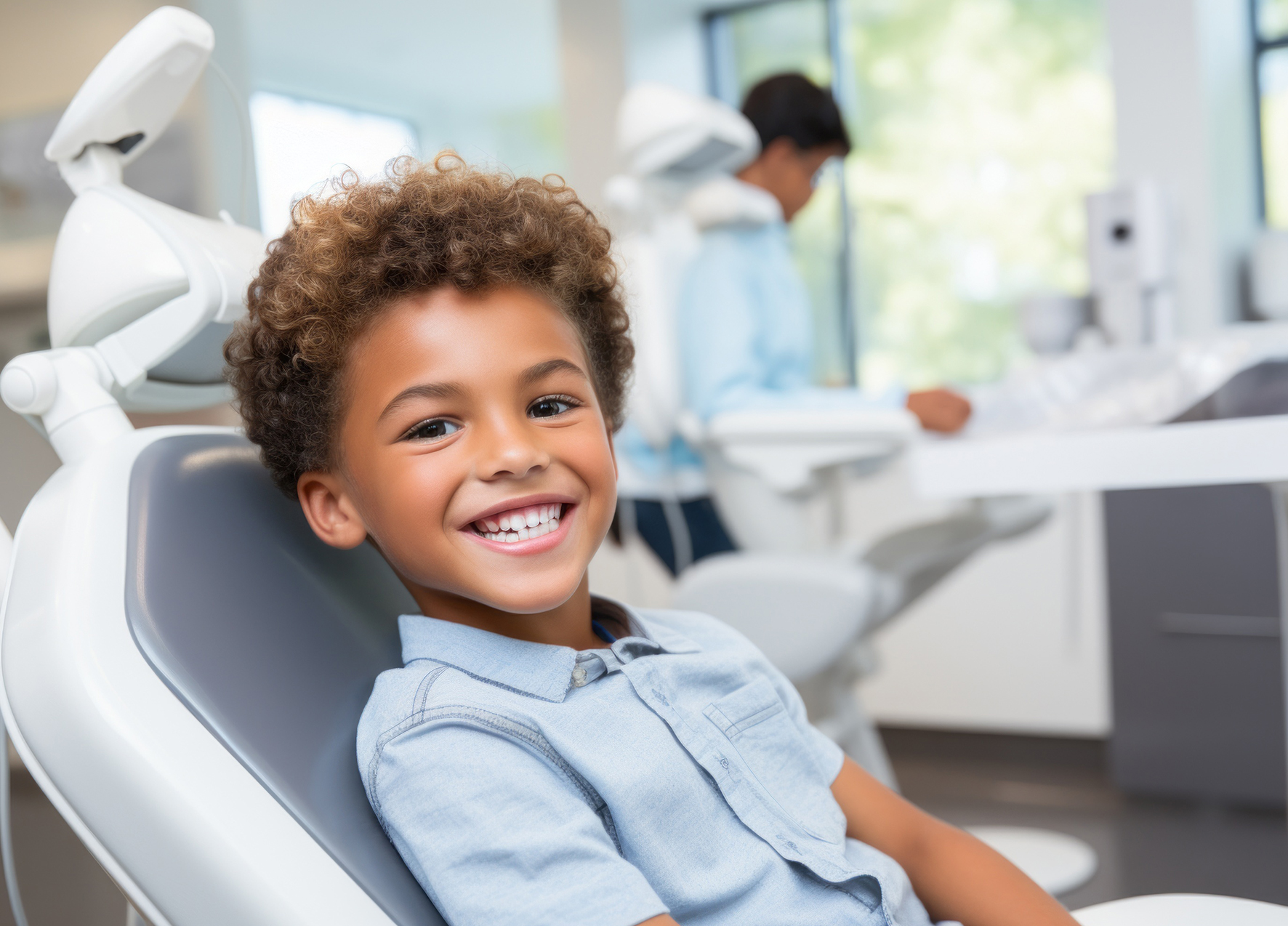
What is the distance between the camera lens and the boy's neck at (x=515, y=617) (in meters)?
0.69

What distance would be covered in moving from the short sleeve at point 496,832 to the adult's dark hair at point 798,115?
153 cm

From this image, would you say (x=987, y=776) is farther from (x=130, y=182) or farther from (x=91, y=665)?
(x=91, y=665)

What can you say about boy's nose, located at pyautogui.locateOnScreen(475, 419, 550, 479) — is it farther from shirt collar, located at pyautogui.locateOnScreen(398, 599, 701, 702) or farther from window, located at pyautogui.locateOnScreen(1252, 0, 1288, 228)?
window, located at pyautogui.locateOnScreen(1252, 0, 1288, 228)

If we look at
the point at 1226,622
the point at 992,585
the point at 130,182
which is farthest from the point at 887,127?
the point at 130,182

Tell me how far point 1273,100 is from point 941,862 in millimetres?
2591

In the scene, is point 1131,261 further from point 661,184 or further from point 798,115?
point 661,184

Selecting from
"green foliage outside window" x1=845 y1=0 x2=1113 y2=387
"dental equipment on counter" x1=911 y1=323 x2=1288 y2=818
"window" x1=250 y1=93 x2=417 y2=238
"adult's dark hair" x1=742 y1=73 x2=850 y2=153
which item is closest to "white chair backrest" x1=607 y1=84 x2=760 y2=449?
"adult's dark hair" x1=742 y1=73 x2=850 y2=153

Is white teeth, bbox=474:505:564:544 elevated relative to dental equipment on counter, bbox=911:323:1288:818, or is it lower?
elevated

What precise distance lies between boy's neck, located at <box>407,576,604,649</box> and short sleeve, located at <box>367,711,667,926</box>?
0.12 m

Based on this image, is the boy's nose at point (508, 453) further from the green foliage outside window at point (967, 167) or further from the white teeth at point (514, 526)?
the green foliage outside window at point (967, 167)

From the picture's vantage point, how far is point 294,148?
68.8 inches

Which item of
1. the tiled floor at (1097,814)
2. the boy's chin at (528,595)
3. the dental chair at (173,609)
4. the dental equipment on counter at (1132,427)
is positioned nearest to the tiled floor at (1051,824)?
the tiled floor at (1097,814)

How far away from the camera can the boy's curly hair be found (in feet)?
2.15

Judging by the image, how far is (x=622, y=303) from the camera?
2.69 feet
